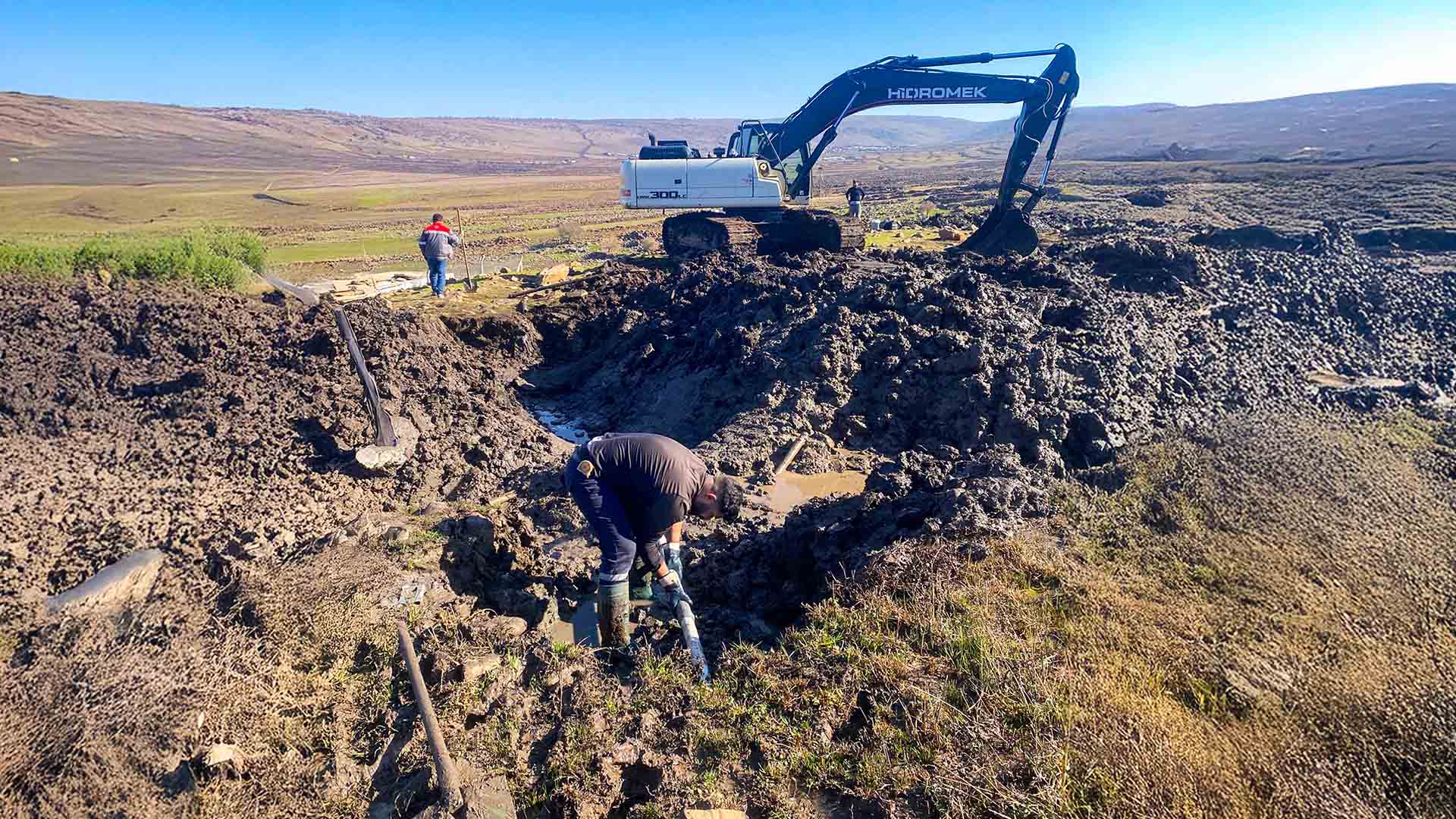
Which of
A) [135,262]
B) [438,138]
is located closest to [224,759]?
[135,262]

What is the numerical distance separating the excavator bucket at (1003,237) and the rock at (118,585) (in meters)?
12.9

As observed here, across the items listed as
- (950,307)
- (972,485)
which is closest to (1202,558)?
(972,485)

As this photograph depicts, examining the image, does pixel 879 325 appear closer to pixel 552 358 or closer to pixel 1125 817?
pixel 552 358

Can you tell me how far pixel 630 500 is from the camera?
4.38 meters

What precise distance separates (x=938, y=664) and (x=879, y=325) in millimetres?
5500

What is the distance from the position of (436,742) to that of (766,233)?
14.1 m

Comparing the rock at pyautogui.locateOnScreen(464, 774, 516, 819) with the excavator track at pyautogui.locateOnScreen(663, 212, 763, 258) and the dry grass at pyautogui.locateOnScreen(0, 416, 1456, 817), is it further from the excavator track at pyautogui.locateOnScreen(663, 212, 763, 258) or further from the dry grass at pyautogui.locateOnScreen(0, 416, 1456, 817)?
the excavator track at pyautogui.locateOnScreen(663, 212, 763, 258)

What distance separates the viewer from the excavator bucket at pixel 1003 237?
1448 centimetres

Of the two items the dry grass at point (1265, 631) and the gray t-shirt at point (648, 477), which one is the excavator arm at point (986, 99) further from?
the gray t-shirt at point (648, 477)

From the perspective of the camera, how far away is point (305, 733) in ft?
11.0

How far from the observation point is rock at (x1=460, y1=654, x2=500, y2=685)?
3.80 m

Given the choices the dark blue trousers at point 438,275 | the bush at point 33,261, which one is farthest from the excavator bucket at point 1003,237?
the bush at point 33,261

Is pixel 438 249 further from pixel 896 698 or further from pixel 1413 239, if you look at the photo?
pixel 1413 239

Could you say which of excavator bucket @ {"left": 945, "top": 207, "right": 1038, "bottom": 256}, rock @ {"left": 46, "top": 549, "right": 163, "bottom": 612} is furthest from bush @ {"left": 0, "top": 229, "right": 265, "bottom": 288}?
excavator bucket @ {"left": 945, "top": 207, "right": 1038, "bottom": 256}
